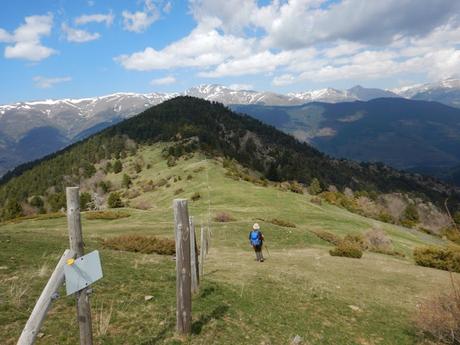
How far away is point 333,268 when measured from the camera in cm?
2616

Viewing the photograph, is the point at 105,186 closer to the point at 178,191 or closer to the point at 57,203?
the point at 57,203

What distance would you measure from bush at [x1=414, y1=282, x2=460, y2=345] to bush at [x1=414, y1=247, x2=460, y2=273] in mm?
18672

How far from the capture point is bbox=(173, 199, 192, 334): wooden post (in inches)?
436

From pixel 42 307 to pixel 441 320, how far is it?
13336 millimetres

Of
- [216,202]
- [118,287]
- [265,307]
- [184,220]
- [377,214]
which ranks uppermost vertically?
[184,220]

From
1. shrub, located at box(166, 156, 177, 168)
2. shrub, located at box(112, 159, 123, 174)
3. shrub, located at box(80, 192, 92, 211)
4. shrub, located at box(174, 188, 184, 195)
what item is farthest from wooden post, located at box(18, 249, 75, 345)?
shrub, located at box(112, 159, 123, 174)

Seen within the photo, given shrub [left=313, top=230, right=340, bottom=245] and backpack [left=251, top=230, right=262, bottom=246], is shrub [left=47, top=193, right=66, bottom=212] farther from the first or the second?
backpack [left=251, top=230, right=262, bottom=246]

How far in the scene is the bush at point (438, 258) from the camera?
3200 centimetres

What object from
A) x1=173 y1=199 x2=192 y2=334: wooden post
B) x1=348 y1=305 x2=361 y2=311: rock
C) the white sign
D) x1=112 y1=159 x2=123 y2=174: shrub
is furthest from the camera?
x1=112 y1=159 x2=123 y2=174: shrub

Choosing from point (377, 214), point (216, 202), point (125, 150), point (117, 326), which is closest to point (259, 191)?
point (216, 202)

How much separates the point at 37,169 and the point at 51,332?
19155 cm

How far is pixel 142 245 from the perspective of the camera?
87.6ft

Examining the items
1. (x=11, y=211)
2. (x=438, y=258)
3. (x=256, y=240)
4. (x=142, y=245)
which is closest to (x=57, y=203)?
(x=11, y=211)

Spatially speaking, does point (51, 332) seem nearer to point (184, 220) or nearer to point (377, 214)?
point (184, 220)
